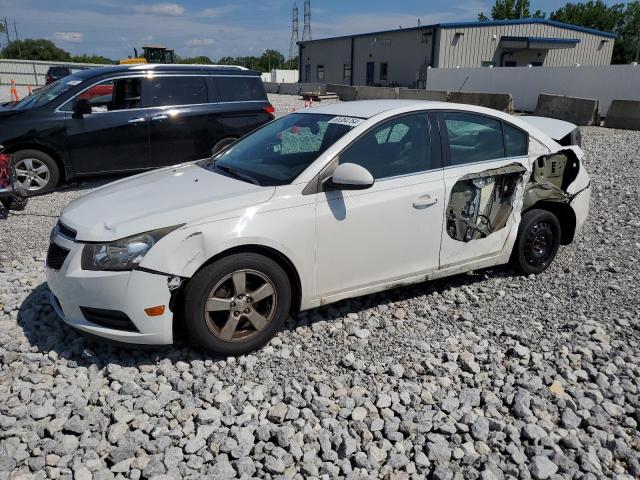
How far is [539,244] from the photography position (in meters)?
5.01

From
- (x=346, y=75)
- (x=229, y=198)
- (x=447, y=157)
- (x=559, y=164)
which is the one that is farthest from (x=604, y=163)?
(x=346, y=75)

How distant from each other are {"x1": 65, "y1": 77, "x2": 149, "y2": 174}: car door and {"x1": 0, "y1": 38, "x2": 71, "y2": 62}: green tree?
3403 inches

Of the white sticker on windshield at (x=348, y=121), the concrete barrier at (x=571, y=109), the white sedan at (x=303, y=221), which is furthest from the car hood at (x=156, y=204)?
the concrete barrier at (x=571, y=109)

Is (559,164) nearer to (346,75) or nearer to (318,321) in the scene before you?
(318,321)

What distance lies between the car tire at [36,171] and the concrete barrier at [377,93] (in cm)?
1998

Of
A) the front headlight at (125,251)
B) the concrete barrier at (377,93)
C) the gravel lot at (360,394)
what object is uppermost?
the front headlight at (125,251)

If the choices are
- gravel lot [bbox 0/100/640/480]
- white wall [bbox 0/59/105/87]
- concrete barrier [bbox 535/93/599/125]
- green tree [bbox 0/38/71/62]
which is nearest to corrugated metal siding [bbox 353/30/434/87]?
concrete barrier [bbox 535/93/599/125]

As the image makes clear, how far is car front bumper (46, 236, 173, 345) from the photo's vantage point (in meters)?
3.22

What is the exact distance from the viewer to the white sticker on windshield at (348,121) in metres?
4.02

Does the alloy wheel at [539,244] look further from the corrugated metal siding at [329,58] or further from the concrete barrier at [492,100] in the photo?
the corrugated metal siding at [329,58]

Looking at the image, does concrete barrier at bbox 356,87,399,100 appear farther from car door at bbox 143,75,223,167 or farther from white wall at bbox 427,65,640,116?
car door at bbox 143,75,223,167

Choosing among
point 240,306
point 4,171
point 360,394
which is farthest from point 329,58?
point 360,394

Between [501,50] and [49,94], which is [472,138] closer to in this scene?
[49,94]

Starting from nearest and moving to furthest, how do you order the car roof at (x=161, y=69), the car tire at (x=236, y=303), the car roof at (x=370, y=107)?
1. the car tire at (x=236, y=303)
2. the car roof at (x=370, y=107)
3. the car roof at (x=161, y=69)
